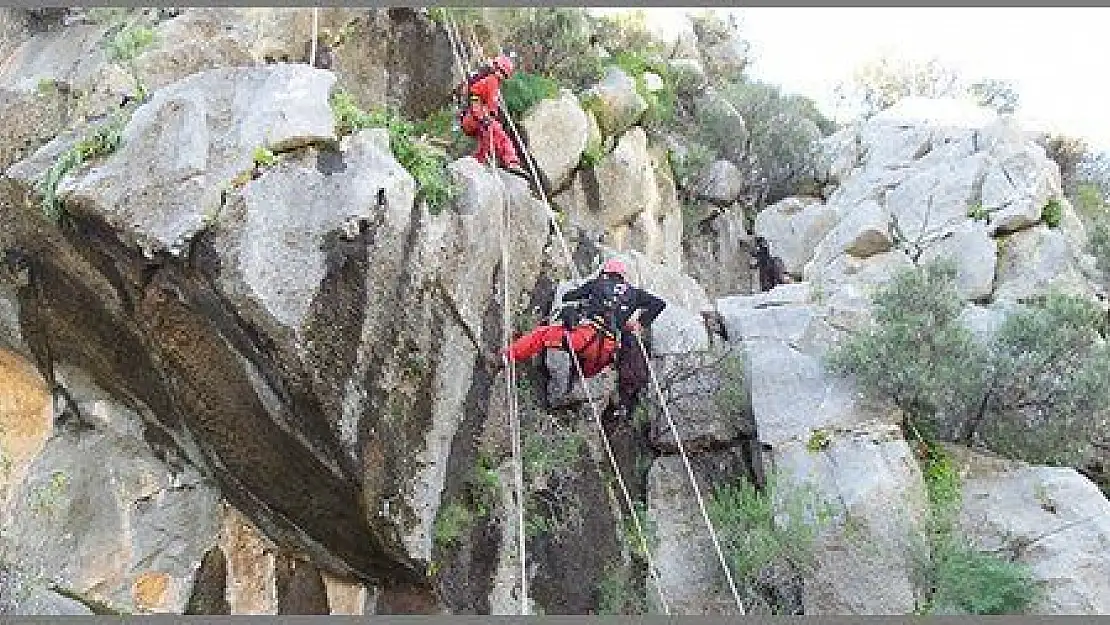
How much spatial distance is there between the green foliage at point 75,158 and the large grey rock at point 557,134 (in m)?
7.36

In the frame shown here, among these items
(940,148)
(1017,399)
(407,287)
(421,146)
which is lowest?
(940,148)

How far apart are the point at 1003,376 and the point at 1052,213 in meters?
6.42

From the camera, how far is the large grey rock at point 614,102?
18.2m

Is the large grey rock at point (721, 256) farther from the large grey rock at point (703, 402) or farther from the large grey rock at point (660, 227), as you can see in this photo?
the large grey rock at point (703, 402)

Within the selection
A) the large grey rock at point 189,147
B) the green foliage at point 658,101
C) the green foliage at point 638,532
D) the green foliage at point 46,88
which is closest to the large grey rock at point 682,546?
the green foliage at point 638,532

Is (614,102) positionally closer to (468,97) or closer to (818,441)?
(468,97)

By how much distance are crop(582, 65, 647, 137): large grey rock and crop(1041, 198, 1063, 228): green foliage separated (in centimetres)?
680

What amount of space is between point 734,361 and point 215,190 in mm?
6460

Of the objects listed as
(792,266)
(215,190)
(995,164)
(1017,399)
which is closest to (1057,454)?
(1017,399)

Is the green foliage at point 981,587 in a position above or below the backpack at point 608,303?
below

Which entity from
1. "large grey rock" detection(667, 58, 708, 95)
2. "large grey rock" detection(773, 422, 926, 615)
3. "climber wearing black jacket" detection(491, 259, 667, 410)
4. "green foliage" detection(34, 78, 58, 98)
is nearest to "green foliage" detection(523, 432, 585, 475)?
"climber wearing black jacket" detection(491, 259, 667, 410)

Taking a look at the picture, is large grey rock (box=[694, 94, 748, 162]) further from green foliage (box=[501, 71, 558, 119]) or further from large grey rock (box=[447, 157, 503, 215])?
large grey rock (box=[447, 157, 503, 215])

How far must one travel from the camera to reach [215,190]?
9688 millimetres

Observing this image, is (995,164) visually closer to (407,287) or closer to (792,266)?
(792,266)
